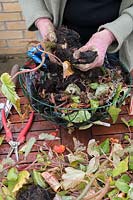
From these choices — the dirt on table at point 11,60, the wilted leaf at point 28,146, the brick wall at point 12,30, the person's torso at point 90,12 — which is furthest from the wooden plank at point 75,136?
the dirt on table at point 11,60

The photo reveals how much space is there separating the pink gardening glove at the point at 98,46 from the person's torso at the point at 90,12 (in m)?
0.14

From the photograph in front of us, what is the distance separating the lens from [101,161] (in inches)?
31.3

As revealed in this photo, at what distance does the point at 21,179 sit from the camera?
725mm

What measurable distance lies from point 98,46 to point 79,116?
18cm

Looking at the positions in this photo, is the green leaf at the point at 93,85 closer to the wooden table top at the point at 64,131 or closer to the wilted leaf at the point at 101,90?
the wilted leaf at the point at 101,90

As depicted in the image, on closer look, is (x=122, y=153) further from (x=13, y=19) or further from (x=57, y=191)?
(x=13, y=19)

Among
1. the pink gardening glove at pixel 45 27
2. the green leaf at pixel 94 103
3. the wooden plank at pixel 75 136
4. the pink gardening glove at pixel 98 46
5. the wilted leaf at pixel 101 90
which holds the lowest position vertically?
the wooden plank at pixel 75 136

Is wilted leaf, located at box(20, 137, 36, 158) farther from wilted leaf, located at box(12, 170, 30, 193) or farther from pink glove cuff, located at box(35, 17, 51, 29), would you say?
pink glove cuff, located at box(35, 17, 51, 29)

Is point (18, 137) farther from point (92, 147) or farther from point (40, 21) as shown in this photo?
point (40, 21)

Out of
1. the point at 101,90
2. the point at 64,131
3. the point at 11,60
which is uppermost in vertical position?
the point at 101,90

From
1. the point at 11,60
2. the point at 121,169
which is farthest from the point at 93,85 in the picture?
the point at 11,60

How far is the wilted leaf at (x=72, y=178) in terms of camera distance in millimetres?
712

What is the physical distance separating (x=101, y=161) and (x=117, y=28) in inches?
13.5

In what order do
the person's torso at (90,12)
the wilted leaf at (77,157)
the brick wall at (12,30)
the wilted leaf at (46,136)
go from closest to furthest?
the wilted leaf at (77,157) < the wilted leaf at (46,136) < the person's torso at (90,12) < the brick wall at (12,30)
